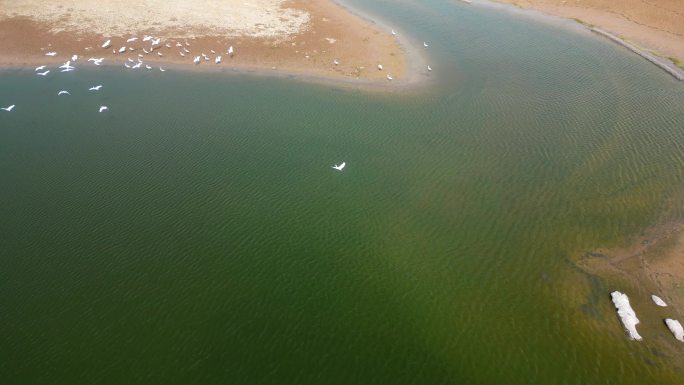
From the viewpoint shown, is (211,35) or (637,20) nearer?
(211,35)

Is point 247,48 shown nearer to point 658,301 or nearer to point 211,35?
Answer: point 211,35

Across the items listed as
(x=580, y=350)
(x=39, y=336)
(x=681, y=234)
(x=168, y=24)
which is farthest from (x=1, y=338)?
(x=168, y=24)

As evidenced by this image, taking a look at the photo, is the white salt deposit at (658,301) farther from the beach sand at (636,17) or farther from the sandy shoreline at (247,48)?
the beach sand at (636,17)

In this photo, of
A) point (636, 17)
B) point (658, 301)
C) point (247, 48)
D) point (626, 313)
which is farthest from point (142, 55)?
point (636, 17)

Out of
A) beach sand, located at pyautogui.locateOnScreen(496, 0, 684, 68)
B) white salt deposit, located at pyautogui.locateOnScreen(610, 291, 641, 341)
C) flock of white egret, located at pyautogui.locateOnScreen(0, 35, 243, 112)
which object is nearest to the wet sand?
white salt deposit, located at pyautogui.locateOnScreen(610, 291, 641, 341)

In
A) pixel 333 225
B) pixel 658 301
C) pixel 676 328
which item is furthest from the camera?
pixel 333 225

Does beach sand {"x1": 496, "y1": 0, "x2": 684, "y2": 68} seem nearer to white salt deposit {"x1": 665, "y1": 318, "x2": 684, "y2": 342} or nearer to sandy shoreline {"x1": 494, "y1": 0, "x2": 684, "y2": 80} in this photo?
sandy shoreline {"x1": 494, "y1": 0, "x2": 684, "y2": 80}

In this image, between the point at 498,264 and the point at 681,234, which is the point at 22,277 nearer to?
the point at 498,264
